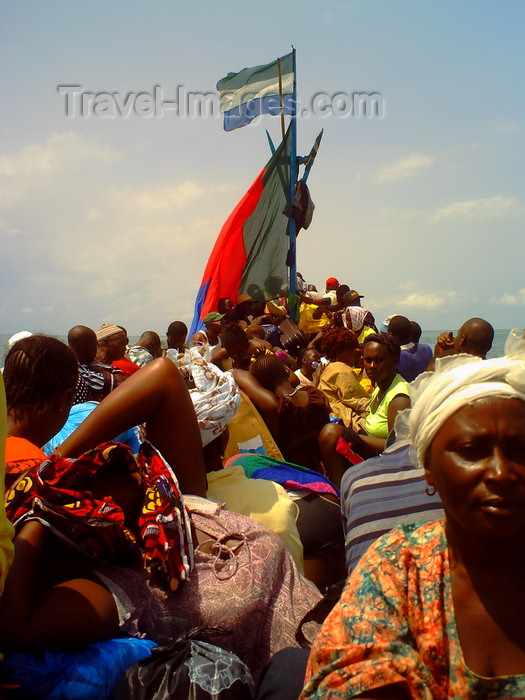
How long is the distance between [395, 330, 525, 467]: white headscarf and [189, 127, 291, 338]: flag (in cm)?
876

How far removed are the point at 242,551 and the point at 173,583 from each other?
349mm

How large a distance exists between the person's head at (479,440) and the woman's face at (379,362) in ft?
10.4

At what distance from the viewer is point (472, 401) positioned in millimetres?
1698

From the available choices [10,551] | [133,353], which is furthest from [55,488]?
[133,353]

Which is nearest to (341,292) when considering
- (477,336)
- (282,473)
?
(477,336)

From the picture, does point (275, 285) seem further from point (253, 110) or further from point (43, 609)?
point (43, 609)

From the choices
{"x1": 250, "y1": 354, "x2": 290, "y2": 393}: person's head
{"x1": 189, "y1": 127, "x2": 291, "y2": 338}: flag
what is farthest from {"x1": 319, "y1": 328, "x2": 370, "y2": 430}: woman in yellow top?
{"x1": 189, "y1": 127, "x2": 291, "y2": 338}: flag

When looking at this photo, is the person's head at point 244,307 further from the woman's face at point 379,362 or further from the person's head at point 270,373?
the person's head at point 270,373

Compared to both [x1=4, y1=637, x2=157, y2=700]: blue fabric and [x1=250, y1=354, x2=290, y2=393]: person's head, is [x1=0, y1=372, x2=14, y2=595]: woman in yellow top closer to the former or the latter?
[x1=4, y1=637, x2=157, y2=700]: blue fabric

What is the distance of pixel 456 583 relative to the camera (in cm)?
167

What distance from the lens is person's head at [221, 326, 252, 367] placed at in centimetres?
580

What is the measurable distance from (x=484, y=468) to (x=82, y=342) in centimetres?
412

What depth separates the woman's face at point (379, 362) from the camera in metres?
4.99

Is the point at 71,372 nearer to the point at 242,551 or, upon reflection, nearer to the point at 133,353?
the point at 242,551
